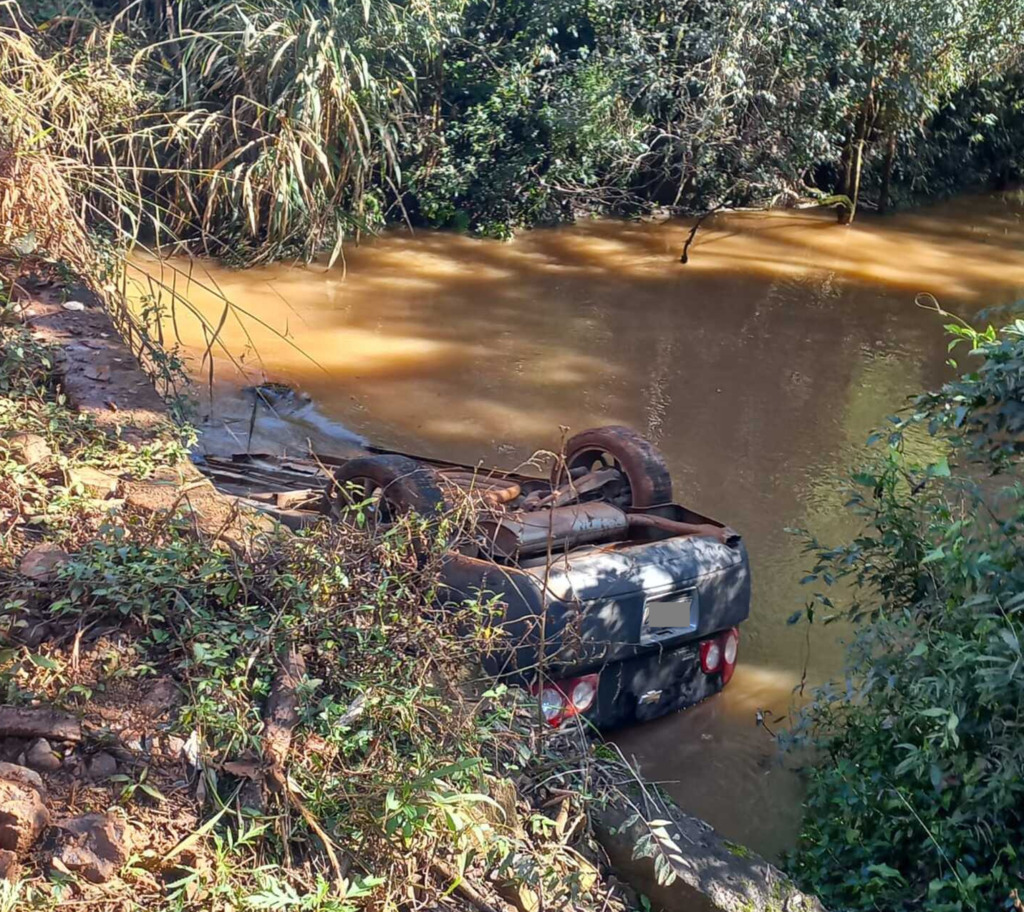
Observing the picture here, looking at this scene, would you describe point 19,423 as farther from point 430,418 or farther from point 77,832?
point 430,418

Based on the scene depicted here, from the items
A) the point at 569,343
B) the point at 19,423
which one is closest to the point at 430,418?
the point at 569,343

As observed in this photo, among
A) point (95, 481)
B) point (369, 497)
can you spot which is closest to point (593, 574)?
point (369, 497)

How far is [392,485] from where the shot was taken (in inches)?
184

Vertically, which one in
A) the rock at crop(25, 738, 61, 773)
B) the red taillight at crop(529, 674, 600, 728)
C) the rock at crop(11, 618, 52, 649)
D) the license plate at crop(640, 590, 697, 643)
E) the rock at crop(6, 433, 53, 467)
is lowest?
the red taillight at crop(529, 674, 600, 728)

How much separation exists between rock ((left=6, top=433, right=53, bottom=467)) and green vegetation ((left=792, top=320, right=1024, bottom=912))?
3.28 metres

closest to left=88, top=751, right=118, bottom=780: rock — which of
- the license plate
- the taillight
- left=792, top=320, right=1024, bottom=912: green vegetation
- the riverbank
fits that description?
the riverbank

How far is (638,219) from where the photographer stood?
16812 millimetres

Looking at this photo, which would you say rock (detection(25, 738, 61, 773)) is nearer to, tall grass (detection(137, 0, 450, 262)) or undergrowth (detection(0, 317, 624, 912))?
undergrowth (detection(0, 317, 624, 912))

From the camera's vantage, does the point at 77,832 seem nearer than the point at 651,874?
Yes

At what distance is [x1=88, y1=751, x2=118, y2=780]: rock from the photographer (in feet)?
9.52

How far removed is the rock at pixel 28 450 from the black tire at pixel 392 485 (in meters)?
1.20

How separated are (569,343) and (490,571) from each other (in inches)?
287

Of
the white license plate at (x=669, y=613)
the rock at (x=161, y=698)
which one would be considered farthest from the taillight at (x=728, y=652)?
the rock at (x=161, y=698)

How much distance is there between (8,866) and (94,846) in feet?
0.62
